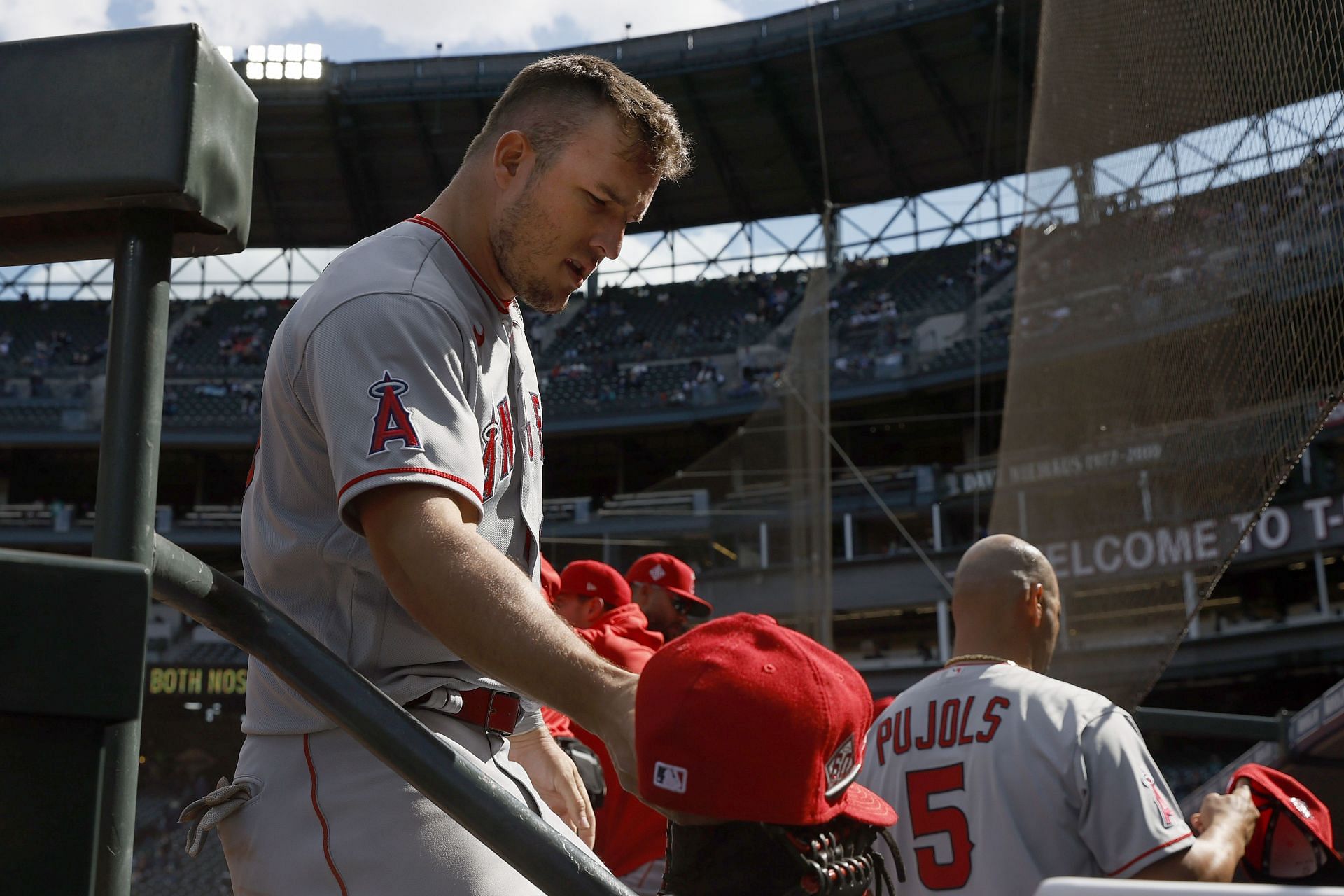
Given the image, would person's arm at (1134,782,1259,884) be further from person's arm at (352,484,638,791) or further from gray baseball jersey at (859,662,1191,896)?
person's arm at (352,484,638,791)

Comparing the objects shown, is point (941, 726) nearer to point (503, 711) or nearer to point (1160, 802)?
point (1160, 802)

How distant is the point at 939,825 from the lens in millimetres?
2830

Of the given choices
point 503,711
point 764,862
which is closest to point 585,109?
point 503,711

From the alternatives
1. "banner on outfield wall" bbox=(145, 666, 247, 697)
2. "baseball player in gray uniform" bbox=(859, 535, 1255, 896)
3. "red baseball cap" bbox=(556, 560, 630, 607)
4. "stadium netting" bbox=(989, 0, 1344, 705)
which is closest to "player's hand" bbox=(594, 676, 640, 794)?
"baseball player in gray uniform" bbox=(859, 535, 1255, 896)

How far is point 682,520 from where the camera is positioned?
10.6 metres

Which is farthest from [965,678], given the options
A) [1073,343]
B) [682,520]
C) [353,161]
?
[353,161]

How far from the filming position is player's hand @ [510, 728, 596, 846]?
1.95m

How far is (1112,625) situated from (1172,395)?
1034 millimetres

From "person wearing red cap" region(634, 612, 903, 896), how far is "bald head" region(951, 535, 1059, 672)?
7.05 ft

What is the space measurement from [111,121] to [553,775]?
4.10 ft

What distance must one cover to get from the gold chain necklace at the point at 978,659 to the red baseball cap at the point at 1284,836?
0.58m

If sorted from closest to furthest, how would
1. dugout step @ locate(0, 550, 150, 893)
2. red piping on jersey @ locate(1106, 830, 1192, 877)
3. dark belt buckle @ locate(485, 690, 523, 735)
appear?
1. dugout step @ locate(0, 550, 150, 893)
2. dark belt buckle @ locate(485, 690, 523, 735)
3. red piping on jersey @ locate(1106, 830, 1192, 877)

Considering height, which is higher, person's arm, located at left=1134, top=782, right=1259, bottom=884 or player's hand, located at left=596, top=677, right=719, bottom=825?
player's hand, located at left=596, top=677, right=719, bottom=825

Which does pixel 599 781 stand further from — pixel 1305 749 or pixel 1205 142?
pixel 1205 142
